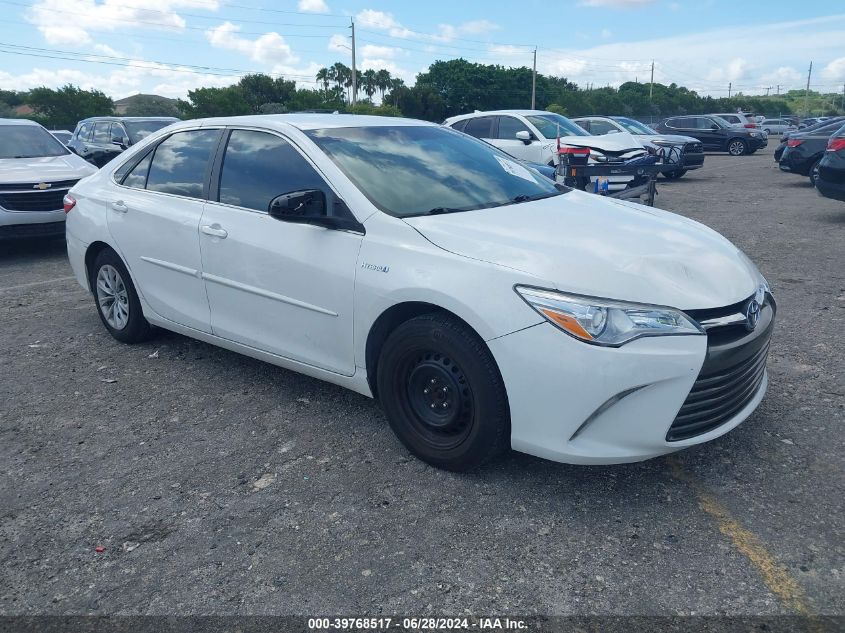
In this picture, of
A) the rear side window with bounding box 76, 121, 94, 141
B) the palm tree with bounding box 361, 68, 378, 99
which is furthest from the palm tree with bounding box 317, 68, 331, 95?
the rear side window with bounding box 76, 121, 94, 141

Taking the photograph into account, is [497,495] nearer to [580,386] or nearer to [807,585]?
[580,386]

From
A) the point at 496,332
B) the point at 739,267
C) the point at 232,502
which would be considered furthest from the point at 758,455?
the point at 232,502

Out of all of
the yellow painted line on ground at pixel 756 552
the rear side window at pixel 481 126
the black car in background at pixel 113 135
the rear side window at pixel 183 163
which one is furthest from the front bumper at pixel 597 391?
the black car in background at pixel 113 135

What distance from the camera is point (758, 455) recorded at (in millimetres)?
3471

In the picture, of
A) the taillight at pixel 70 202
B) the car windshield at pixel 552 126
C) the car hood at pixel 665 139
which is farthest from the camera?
the car hood at pixel 665 139

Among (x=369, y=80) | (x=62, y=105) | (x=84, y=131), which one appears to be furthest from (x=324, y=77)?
(x=84, y=131)

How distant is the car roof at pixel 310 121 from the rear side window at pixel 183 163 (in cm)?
12

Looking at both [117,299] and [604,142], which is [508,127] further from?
[117,299]

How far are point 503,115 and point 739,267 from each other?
35.8 ft

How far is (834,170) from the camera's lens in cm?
974

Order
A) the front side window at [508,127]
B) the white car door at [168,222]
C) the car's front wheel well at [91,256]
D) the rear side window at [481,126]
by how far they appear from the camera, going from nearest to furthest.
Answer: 1. the white car door at [168,222]
2. the car's front wheel well at [91,256]
3. the front side window at [508,127]
4. the rear side window at [481,126]

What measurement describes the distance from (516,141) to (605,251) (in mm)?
10693

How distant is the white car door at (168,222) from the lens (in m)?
4.40

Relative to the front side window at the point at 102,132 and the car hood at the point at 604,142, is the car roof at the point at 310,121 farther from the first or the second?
the front side window at the point at 102,132
